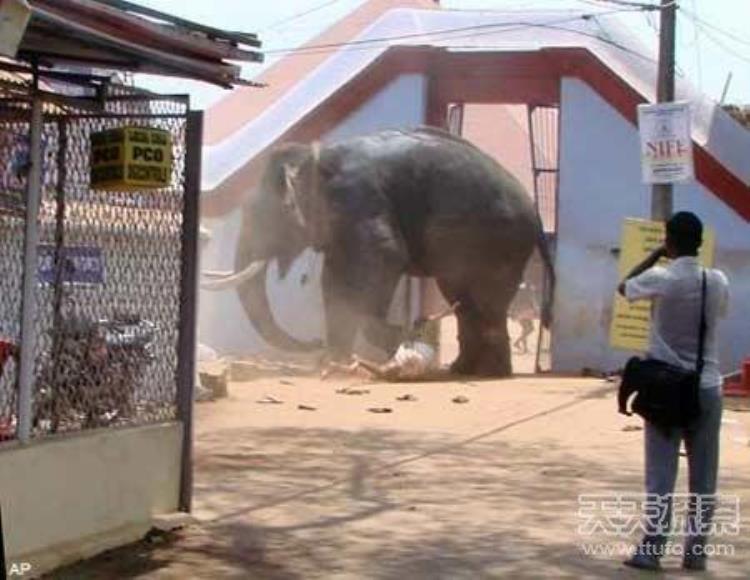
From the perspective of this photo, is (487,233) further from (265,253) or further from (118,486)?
(118,486)

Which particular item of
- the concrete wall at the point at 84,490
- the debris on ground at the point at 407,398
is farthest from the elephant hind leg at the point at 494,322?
the concrete wall at the point at 84,490

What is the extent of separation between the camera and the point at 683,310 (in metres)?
6.65

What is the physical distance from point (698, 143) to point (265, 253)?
5191 mm

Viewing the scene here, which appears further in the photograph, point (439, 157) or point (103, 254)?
point (439, 157)

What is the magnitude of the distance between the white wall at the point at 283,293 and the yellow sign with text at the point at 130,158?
1170cm

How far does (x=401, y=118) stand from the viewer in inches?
731

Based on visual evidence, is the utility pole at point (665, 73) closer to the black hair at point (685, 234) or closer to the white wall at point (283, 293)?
the white wall at point (283, 293)

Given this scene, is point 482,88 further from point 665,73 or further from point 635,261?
point 635,261

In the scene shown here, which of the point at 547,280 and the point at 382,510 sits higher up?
the point at 547,280

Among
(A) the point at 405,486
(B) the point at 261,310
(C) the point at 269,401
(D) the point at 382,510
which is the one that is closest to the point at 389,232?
(B) the point at 261,310

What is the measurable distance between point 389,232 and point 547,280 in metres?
2.79

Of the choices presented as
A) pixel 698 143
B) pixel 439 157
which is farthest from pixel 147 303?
pixel 698 143

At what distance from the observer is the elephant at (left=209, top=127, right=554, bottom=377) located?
53.4ft

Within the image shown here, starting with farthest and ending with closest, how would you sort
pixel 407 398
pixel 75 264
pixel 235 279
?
1. pixel 235 279
2. pixel 407 398
3. pixel 75 264
